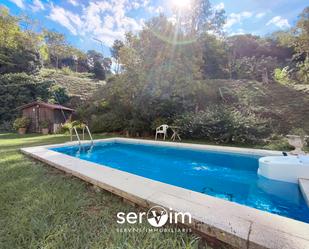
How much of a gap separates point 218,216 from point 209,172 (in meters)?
3.24

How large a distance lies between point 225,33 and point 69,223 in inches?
840

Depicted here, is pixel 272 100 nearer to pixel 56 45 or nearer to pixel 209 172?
pixel 209 172

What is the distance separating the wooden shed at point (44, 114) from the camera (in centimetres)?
1350

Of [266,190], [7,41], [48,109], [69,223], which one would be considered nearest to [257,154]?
[266,190]

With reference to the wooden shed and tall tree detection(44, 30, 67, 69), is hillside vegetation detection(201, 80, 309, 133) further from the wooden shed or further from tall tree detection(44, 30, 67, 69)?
tall tree detection(44, 30, 67, 69)

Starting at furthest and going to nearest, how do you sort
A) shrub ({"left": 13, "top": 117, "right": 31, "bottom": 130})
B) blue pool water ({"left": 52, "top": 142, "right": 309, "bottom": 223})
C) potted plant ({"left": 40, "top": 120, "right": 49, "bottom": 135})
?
shrub ({"left": 13, "top": 117, "right": 31, "bottom": 130})
potted plant ({"left": 40, "top": 120, "right": 49, "bottom": 135})
blue pool water ({"left": 52, "top": 142, "right": 309, "bottom": 223})

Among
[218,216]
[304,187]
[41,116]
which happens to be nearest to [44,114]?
[41,116]

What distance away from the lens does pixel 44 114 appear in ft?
45.1

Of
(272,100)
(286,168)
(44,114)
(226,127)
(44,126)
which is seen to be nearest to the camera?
(286,168)

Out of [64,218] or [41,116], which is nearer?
[64,218]

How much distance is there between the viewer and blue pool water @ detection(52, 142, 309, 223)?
339 cm

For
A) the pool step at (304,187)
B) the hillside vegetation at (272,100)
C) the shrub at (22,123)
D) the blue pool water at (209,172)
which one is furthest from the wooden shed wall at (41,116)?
the pool step at (304,187)

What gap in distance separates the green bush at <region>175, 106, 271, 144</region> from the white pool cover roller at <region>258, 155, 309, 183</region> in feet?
11.3

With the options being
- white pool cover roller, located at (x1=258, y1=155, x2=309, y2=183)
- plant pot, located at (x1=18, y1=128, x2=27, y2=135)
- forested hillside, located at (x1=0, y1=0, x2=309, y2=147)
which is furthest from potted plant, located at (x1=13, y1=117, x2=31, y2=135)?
white pool cover roller, located at (x1=258, y1=155, x2=309, y2=183)
